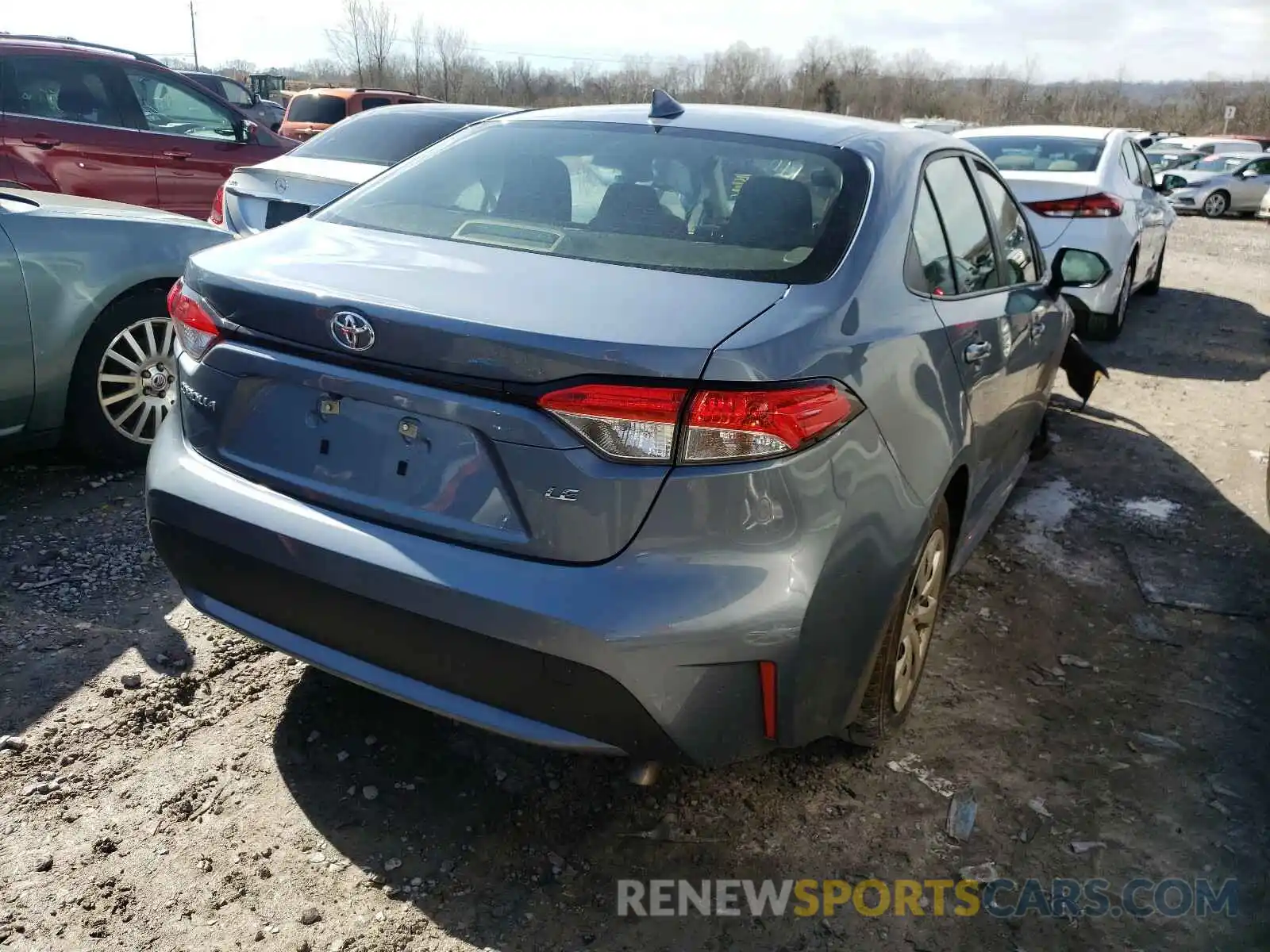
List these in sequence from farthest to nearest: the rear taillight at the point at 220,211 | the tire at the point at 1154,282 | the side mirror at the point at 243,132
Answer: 1. the tire at the point at 1154,282
2. the side mirror at the point at 243,132
3. the rear taillight at the point at 220,211

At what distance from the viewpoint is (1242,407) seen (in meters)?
6.57

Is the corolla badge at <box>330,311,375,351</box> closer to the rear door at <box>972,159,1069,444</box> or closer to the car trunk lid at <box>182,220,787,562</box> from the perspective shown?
the car trunk lid at <box>182,220,787,562</box>

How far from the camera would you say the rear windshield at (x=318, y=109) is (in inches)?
581

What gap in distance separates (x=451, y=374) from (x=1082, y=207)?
263 inches

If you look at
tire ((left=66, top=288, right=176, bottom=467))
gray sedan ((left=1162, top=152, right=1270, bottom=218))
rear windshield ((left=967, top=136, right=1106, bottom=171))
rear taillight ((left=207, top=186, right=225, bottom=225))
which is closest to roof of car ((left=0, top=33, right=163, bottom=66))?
rear taillight ((left=207, top=186, right=225, bottom=225))

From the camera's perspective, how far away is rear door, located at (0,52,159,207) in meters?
7.27

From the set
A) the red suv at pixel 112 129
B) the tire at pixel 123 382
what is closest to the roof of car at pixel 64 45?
the red suv at pixel 112 129

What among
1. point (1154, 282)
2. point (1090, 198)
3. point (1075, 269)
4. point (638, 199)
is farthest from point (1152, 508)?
point (1154, 282)

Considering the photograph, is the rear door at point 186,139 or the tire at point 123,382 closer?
the tire at point 123,382

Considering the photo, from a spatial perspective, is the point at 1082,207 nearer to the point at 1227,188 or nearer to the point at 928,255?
the point at 928,255

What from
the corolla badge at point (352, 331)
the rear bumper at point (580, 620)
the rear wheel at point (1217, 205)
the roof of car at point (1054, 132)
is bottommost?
the rear wheel at point (1217, 205)

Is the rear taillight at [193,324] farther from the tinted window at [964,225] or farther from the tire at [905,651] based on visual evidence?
the tinted window at [964,225]

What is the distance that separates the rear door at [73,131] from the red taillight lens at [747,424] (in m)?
7.12

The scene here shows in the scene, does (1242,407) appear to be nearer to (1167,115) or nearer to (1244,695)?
(1244,695)
